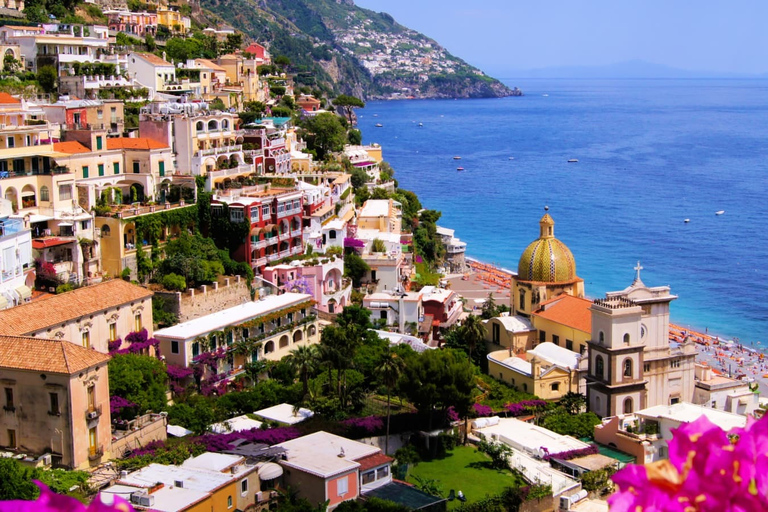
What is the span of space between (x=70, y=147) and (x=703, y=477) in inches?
1635

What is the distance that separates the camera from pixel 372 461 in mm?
29141

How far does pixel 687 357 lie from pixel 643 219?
61109 mm

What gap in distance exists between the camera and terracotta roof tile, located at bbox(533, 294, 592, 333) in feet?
145

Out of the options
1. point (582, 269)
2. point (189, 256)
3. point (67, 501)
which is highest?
point (67, 501)

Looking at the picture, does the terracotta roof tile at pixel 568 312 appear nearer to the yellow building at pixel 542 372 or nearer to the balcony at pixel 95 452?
the yellow building at pixel 542 372

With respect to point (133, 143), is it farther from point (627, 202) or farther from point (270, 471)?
point (627, 202)

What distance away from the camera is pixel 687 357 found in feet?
137

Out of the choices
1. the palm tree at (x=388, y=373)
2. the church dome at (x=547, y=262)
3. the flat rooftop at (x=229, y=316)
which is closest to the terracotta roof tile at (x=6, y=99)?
the flat rooftop at (x=229, y=316)

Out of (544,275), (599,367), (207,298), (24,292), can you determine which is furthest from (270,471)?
(544,275)

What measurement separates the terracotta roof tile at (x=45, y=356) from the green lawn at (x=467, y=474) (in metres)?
10.4

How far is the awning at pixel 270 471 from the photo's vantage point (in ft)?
90.3

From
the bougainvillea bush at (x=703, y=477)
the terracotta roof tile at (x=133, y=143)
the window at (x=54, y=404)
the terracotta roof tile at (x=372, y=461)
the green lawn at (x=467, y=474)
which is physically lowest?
the green lawn at (x=467, y=474)

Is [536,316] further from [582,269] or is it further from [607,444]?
[582,269]

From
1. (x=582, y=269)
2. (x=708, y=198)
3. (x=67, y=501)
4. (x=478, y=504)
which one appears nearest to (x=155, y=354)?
(x=478, y=504)
